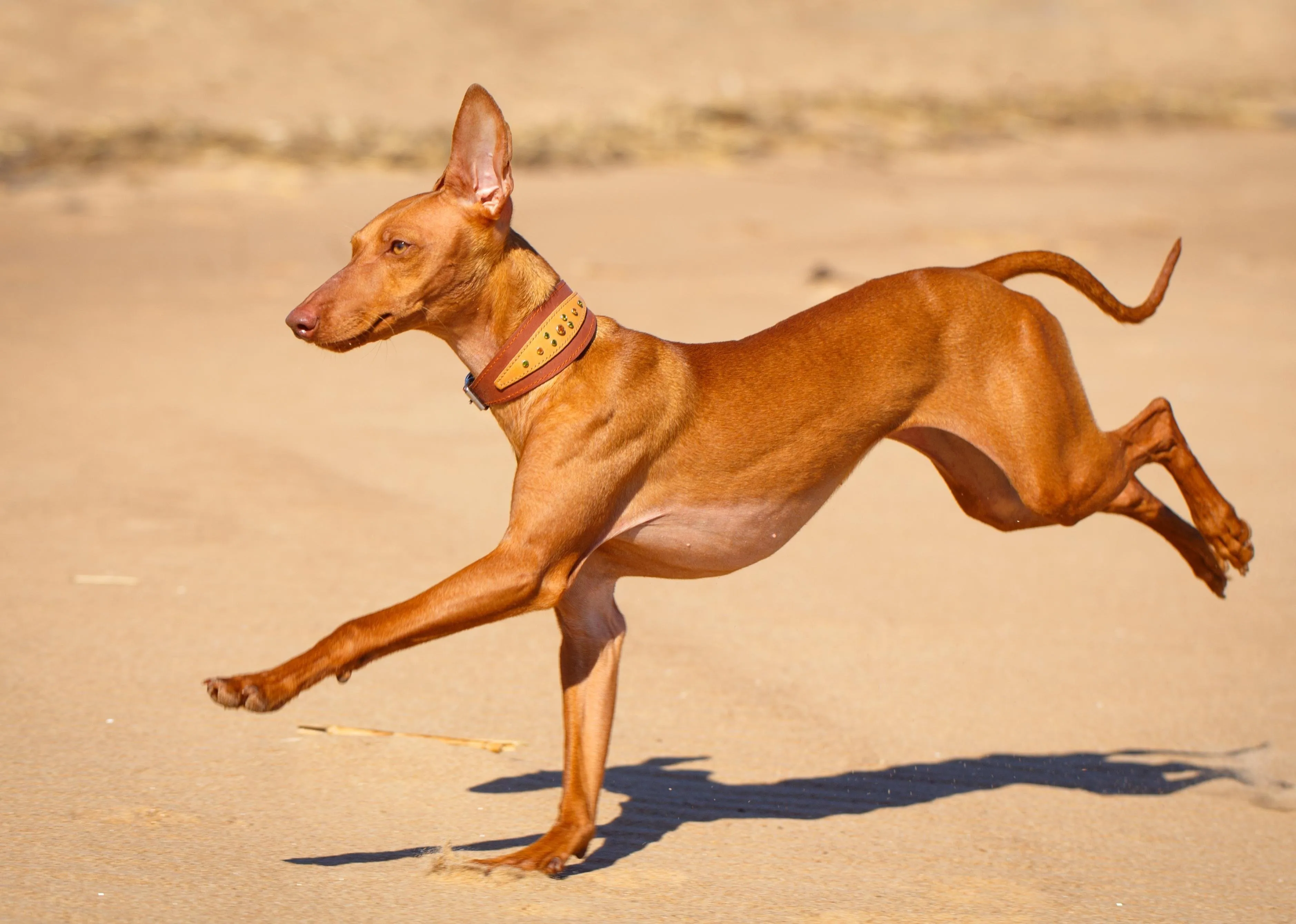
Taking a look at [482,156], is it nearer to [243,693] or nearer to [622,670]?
[243,693]

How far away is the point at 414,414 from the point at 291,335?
2.16m

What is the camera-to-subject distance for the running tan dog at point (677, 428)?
173 inches

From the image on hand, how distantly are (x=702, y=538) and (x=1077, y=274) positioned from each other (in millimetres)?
1882

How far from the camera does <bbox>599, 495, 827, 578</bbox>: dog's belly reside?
15.8 feet

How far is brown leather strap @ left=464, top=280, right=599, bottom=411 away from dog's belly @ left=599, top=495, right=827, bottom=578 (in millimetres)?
516

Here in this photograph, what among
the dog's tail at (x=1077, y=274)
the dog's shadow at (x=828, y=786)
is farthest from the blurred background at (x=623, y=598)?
the dog's tail at (x=1077, y=274)

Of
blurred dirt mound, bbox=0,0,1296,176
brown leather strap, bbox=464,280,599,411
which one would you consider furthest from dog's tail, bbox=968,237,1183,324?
blurred dirt mound, bbox=0,0,1296,176

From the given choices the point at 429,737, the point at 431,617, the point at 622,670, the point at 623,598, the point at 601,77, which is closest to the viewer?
the point at 431,617

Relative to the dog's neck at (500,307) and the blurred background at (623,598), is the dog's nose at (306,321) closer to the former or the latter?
the dog's neck at (500,307)

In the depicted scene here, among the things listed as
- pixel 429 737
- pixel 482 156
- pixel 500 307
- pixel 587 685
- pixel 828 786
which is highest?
pixel 482 156

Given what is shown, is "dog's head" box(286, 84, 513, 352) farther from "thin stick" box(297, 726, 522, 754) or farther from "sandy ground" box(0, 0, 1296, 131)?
"sandy ground" box(0, 0, 1296, 131)

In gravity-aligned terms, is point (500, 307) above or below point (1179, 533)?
above

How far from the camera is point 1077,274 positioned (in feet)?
19.1

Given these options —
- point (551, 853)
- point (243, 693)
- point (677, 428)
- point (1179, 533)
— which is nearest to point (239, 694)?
point (243, 693)
